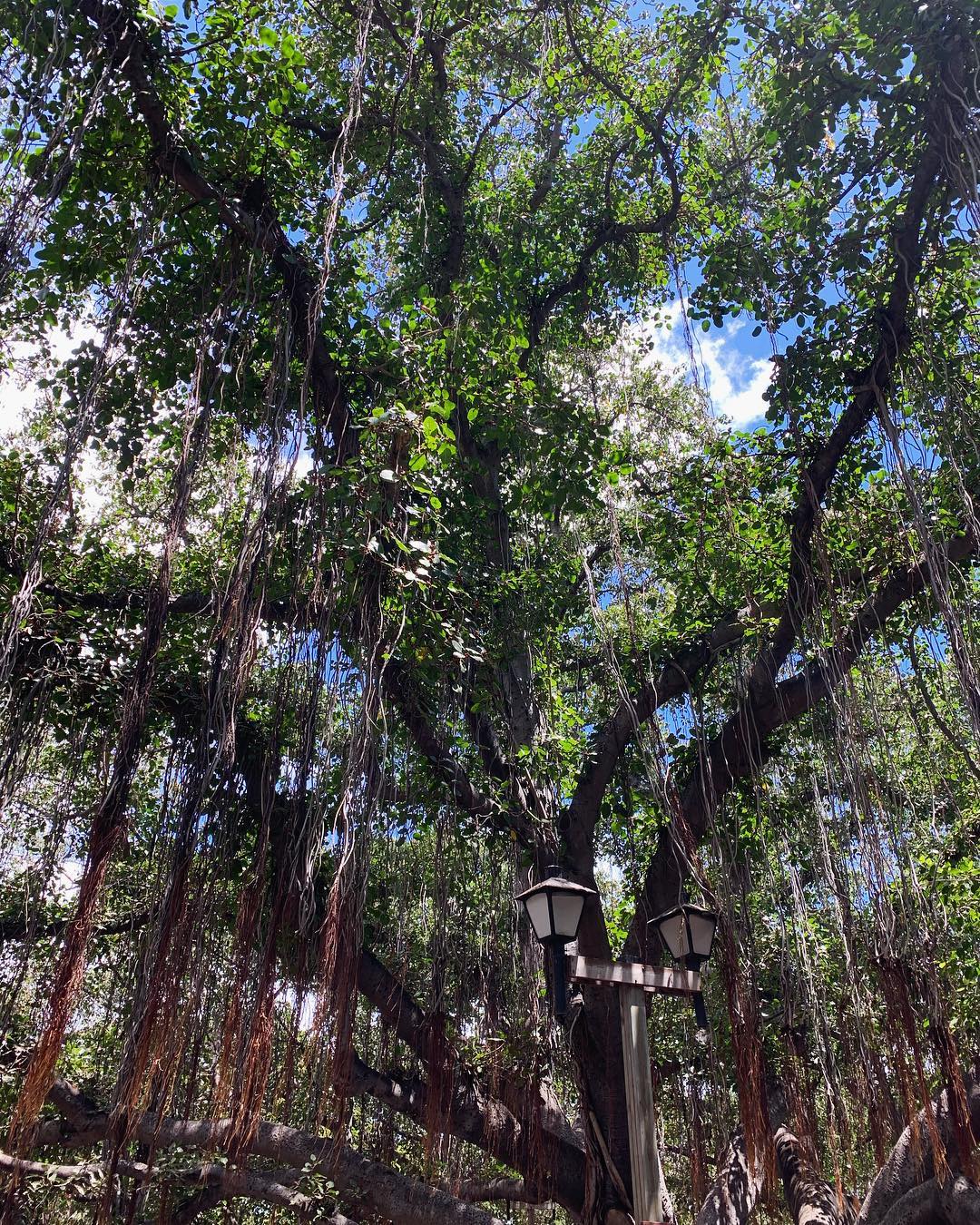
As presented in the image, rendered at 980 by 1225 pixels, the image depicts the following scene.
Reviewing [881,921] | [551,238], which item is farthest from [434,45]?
[881,921]

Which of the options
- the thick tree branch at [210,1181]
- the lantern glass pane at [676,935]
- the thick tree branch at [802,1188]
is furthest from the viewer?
the thick tree branch at [802,1188]

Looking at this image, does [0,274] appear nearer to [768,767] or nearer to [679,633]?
[679,633]

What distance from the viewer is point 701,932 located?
10.1 ft

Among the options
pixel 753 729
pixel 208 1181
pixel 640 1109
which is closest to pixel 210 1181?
pixel 208 1181

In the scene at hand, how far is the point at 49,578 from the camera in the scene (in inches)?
157

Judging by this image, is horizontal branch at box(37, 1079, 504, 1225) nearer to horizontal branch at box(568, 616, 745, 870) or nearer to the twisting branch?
horizontal branch at box(568, 616, 745, 870)

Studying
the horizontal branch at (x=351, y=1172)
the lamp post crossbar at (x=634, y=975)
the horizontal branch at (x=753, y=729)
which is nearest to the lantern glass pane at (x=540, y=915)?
the lamp post crossbar at (x=634, y=975)

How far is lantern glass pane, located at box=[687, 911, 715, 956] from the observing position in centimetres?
305

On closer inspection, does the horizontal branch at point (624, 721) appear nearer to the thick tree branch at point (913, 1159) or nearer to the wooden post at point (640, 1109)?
the wooden post at point (640, 1109)

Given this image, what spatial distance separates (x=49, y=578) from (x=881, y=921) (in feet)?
11.6

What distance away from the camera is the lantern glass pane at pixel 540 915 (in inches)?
111

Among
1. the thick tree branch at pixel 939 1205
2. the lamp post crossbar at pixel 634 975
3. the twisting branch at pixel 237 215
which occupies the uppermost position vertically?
the twisting branch at pixel 237 215

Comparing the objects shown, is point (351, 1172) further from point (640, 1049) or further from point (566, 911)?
point (566, 911)

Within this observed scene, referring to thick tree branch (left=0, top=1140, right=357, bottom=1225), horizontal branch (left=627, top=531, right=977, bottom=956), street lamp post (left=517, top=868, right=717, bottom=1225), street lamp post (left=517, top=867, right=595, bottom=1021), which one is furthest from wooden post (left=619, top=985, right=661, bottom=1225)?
thick tree branch (left=0, top=1140, right=357, bottom=1225)
